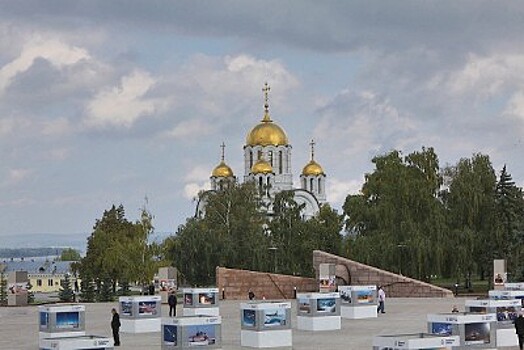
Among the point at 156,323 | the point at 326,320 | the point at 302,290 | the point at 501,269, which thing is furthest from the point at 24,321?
the point at 501,269

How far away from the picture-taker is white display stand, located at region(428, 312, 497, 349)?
2167 centimetres

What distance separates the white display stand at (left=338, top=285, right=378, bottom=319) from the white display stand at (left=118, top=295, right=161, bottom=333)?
7.71 m

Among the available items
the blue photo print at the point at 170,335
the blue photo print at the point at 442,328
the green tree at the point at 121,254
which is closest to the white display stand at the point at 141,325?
the blue photo print at the point at 170,335

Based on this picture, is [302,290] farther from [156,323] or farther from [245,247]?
[156,323]

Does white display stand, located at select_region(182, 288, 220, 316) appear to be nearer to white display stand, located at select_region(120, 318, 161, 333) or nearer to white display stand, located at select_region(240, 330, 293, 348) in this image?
white display stand, located at select_region(120, 318, 161, 333)

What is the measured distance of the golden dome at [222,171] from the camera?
104375mm

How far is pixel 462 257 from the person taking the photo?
57.7 m

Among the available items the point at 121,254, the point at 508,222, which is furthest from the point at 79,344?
the point at 121,254

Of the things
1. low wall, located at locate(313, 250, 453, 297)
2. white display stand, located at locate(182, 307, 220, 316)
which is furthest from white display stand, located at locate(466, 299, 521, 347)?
low wall, located at locate(313, 250, 453, 297)

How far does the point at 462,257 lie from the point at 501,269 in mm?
11265

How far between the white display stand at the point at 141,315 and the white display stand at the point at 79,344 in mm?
14046

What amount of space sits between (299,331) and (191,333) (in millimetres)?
9384

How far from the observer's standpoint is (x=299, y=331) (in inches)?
1242

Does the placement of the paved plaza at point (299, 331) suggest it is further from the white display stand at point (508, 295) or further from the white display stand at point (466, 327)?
the white display stand at point (466, 327)
